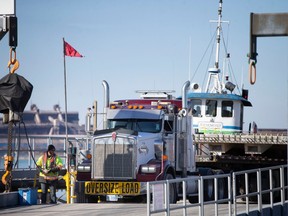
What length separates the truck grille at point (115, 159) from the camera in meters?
24.2

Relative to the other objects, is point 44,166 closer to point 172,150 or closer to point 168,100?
point 172,150

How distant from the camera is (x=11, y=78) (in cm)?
2086

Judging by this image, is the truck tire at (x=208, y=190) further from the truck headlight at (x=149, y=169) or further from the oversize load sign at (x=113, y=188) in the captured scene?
the oversize load sign at (x=113, y=188)

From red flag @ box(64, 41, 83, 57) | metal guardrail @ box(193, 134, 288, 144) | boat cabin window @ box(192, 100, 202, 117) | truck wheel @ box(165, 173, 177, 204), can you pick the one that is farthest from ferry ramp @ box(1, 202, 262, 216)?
boat cabin window @ box(192, 100, 202, 117)

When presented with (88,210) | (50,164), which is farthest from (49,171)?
(88,210)

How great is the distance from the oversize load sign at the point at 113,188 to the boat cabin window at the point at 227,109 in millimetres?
15247

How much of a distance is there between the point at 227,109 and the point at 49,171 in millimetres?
16521

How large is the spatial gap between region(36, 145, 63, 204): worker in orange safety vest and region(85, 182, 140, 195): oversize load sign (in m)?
1.04

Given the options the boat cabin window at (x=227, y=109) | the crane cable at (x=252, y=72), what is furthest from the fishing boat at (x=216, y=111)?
the crane cable at (x=252, y=72)

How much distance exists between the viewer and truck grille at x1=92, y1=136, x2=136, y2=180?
24188mm

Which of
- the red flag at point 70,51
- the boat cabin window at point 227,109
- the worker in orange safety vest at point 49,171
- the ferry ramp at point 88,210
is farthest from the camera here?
the boat cabin window at point 227,109

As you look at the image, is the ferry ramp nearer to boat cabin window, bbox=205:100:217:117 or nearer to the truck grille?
the truck grille

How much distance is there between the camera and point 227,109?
38.7 m

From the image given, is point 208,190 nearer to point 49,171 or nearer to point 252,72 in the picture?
point 49,171
